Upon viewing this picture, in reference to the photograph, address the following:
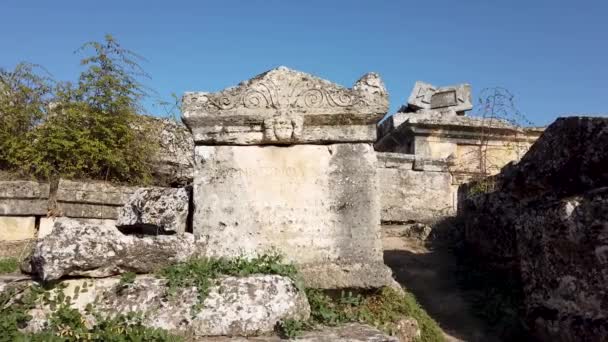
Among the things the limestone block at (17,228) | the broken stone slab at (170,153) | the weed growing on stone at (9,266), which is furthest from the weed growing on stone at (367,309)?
the broken stone slab at (170,153)

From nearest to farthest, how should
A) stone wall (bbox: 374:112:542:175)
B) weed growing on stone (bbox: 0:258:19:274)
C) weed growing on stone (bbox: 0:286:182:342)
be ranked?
weed growing on stone (bbox: 0:286:182:342), weed growing on stone (bbox: 0:258:19:274), stone wall (bbox: 374:112:542:175)

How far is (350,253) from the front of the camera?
416cm

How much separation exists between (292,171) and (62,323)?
206 cm

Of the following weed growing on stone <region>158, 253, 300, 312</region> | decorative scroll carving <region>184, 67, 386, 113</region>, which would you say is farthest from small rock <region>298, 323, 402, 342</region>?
decorative scroll carving <region>184, 67, 386, 113</region>

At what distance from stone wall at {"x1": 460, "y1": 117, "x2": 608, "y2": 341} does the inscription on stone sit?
21.8 ft

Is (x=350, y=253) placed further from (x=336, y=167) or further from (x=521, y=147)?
(x=521, y=147)

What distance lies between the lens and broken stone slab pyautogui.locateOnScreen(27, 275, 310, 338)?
3.32 m

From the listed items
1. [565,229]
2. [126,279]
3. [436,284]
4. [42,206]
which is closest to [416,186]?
[436,284]

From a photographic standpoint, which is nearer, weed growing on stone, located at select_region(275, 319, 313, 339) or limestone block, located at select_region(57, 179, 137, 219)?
weed growing on stone, located at select_region(275, 319, 313, 339)

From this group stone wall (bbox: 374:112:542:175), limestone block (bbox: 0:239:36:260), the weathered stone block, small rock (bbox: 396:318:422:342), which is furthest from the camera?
stone wall (bbox: 374:112:542:175)

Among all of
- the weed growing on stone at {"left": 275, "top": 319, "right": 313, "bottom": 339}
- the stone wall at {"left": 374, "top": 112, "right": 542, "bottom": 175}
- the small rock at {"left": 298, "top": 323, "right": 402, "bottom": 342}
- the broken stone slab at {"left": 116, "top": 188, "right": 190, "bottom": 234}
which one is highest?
the stone wall at {"left": 374, "top": 112, "right": 542, "bottom": 175}

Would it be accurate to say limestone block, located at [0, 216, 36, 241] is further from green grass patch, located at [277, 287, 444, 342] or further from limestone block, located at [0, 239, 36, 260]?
green grass patch, located at [277, 287, 444, 342]

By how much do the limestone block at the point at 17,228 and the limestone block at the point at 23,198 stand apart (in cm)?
8

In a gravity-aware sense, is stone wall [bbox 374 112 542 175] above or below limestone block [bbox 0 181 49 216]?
above
